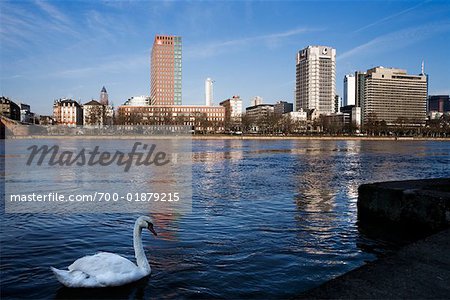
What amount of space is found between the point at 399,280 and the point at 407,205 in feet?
19.4

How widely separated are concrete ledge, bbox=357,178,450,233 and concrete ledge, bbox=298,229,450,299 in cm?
327

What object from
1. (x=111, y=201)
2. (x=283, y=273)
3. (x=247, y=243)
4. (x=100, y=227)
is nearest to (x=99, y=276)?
(x=283, y=273)

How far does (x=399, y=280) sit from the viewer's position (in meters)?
5.24

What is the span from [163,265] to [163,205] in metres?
6.60

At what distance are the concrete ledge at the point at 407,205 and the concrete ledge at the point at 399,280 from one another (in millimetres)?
3275

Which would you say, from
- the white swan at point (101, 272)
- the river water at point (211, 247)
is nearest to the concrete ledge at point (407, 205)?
the river water at point (211, 247)

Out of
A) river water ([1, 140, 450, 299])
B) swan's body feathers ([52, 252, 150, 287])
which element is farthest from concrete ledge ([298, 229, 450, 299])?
swan's body feathers ([52, 252, 150, 287])

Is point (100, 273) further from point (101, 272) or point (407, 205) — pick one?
point (407, 205)

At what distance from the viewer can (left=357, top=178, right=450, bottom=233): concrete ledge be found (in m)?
9.64

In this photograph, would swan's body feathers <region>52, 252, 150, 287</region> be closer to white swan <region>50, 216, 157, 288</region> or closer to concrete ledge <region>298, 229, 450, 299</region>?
white swan <region>50, 216, 157, 288</region>

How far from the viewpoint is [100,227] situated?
1084 centimetres

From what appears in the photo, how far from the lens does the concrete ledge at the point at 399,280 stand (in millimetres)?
4750

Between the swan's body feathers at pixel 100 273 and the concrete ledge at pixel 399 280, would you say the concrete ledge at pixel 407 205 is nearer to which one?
the concrete ledge at pixel 399 280

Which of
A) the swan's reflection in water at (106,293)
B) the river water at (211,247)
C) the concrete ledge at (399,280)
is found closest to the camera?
the concrete ledge at (399,280)
